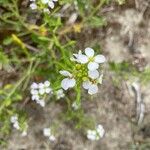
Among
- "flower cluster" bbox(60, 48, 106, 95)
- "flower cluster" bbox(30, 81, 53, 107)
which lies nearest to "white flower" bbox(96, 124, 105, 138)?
"flower cluster" bbox(30, 81, 53, 107)

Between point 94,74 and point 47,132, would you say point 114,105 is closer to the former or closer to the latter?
point 47,132

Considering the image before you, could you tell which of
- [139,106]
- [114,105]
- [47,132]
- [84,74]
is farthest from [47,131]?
[84,74]

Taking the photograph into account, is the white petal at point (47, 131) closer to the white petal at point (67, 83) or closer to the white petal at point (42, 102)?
the white petal at point (42, 102)

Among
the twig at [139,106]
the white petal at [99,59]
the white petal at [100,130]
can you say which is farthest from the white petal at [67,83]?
the twig at [139,106]

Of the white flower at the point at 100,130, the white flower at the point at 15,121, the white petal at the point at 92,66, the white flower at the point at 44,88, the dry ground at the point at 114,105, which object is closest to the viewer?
the white petal at the point at 92,66

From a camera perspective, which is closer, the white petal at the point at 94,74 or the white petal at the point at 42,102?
the white petal at the point at 94,74

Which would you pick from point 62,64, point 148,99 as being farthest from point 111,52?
point 62,64

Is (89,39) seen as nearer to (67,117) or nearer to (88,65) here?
(67,117)
